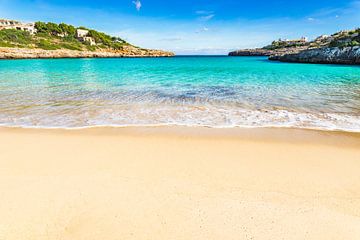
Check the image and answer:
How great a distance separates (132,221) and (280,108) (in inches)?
303

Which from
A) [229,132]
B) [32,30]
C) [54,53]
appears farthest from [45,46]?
[229,132]

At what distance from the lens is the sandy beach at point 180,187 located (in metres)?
2.53

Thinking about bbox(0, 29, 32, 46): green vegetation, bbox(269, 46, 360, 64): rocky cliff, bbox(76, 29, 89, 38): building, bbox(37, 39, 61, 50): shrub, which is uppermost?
bbox(76, 29, 89, 38): building

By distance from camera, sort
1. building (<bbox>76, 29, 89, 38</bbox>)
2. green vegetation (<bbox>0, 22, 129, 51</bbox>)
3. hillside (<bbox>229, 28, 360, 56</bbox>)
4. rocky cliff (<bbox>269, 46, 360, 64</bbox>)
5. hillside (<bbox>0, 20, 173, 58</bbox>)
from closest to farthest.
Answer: rocky cliff (<bbox>269, 46, 360, 64</bbox>) → hillside (<bbox>229, 28, 360, 56</bbox>) → hillside (<bbox>0, 20, 173, 58</bbox>) → green vegetation (<bbox>0, 22, 129, 51</bbox>) → building (<bbox>76, 29, 89, 38</bbox>)

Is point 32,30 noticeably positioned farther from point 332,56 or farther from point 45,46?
point 332,56

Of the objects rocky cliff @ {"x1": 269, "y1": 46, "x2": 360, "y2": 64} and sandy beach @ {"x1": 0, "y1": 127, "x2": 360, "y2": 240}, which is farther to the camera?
rocky cliff @ {"x1": 269, "y1": 46, "x2": 360, "y2": 64}

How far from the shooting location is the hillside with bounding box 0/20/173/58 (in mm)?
80863

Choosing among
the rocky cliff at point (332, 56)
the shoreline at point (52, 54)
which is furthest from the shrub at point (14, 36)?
the rocky cliff at point (332, 56)

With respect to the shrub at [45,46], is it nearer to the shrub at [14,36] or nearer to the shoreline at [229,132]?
the shrub at [14,36]

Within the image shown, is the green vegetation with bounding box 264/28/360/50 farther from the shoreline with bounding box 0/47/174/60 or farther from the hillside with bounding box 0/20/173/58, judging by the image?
the shoreline with bounding box 0/47/174/60

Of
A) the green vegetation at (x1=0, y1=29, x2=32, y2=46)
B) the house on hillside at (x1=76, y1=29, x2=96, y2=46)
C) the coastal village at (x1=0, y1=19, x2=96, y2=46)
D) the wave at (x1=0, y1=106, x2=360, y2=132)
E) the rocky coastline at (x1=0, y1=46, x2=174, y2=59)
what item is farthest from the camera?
the house on hillside at (x1=76, y1=29, x2=96, y2=46)

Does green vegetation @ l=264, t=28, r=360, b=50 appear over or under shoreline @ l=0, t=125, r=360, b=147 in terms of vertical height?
over

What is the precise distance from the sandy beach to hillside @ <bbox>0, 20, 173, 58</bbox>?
272 feet

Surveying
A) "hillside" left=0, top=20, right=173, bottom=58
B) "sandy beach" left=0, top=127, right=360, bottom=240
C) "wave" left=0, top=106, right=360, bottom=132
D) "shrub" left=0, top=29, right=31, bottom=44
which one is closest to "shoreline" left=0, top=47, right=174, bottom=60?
"hillside" left=0, top=20, right=173, bottom=58
